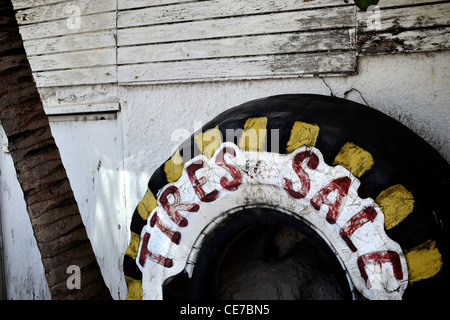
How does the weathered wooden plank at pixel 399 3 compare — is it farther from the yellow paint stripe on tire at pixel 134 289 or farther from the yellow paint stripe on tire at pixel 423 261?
the yellow paint stripe on tire at pixel 134 289

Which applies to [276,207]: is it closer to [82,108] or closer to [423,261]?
[423,261]

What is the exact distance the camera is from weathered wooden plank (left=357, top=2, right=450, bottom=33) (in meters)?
2.26

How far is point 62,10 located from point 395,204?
8.84ft

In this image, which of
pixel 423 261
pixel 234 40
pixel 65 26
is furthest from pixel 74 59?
pixel 423 261

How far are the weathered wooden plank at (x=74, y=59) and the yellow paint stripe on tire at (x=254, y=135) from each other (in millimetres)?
1548

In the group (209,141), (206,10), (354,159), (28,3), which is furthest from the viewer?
(28,3)

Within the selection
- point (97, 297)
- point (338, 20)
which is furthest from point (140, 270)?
point (338, 20)

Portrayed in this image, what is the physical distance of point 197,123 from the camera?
3.01 meters

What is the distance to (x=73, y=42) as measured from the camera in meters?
3.42

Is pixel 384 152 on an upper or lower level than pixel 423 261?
upper

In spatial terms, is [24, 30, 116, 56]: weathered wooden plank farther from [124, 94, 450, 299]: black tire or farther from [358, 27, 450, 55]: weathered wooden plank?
[358, 27, 450, 55]: weathered wooden plank

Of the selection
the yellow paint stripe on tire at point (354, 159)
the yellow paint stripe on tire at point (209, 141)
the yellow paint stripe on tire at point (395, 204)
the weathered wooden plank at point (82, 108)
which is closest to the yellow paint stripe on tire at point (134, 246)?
the yellow paint stripe on tire at point (209, 141)

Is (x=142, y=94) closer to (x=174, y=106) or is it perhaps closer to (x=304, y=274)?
(x=174, y=106)

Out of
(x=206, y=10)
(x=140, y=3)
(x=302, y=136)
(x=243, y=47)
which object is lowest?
(x=302, y=136)
